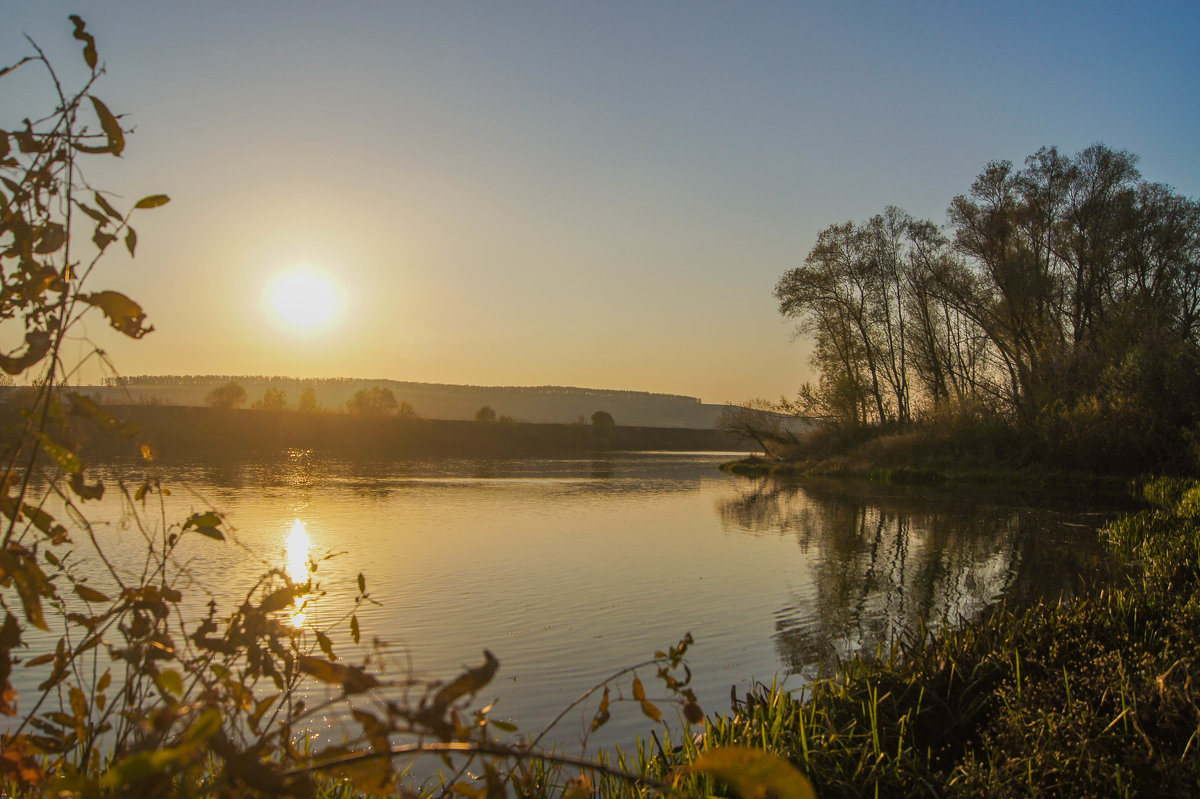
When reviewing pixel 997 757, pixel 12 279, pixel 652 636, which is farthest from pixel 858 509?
pixel 12 279

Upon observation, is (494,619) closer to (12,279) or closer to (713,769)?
(12,279)

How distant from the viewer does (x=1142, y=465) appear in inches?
1006

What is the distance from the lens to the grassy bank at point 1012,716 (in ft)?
12.2

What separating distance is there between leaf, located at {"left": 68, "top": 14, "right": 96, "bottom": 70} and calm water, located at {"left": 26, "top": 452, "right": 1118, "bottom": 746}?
1.21 meters

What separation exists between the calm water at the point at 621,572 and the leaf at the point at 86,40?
3.95 ft

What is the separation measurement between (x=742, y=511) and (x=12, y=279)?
69.8 ft

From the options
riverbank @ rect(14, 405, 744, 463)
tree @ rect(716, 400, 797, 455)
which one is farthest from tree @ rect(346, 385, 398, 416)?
tree @ rect(716, 400, 797, 455)

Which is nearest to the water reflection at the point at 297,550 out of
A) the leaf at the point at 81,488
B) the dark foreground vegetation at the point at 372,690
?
the dark foreground vegetation at the point at 372,690

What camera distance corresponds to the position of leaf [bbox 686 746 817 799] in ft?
3.88

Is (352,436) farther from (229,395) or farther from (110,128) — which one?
(110,128)

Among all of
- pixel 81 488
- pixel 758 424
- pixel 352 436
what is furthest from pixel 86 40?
pixel 352 436

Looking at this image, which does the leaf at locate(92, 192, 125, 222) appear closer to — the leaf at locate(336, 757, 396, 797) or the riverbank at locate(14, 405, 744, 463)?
the leaf at locate(336, 757, 396, 797)

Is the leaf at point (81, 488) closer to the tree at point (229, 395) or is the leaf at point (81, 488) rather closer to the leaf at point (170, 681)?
the leaf at point (170, 681)

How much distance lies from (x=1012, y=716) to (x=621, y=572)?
26.3 feet
